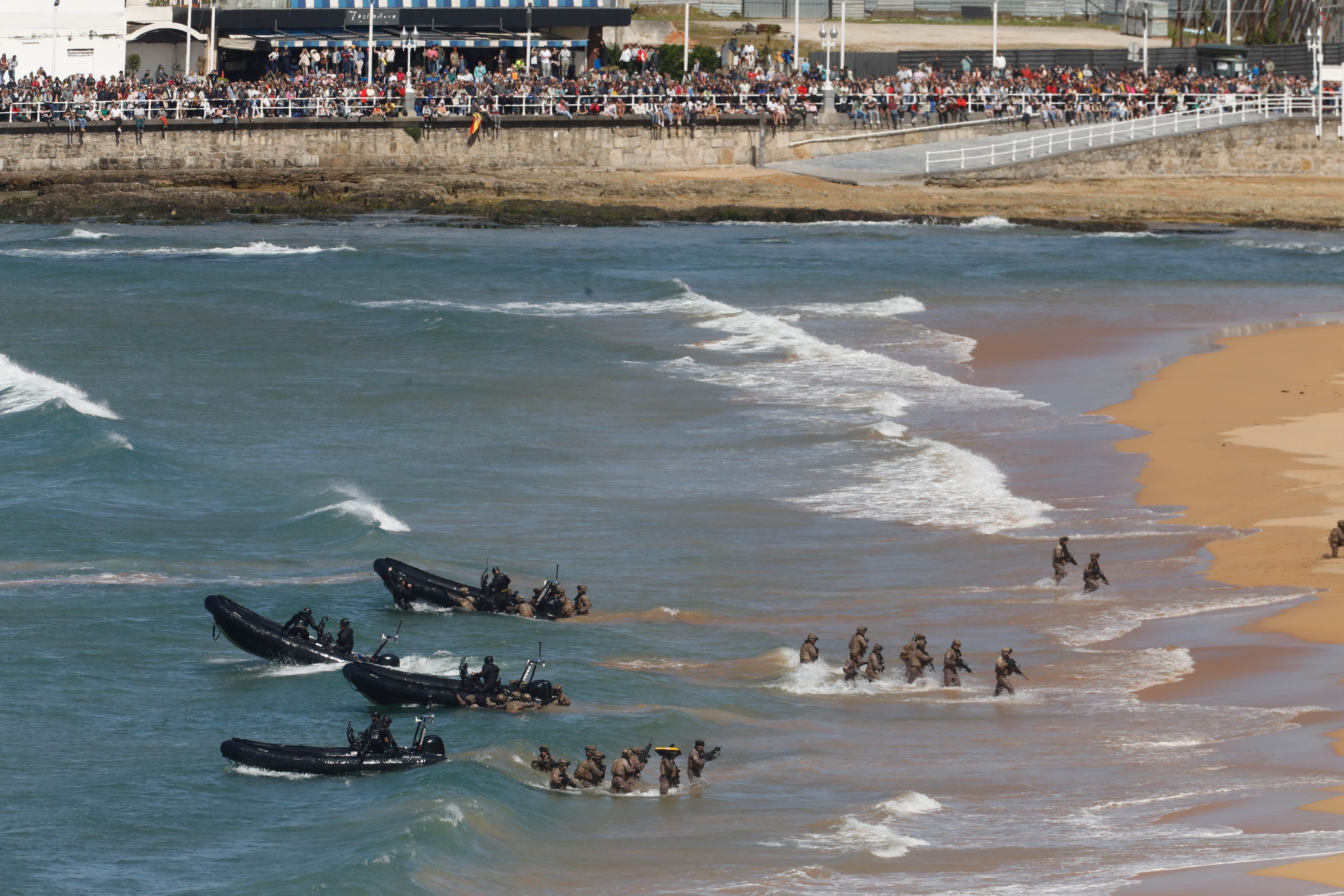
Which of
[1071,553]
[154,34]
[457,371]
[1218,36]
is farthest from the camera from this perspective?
[1218,36]

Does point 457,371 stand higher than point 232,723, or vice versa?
point 457,371

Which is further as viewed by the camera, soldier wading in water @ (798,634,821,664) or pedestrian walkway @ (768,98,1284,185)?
pedestrian walkway @ (768,98,1284,185)

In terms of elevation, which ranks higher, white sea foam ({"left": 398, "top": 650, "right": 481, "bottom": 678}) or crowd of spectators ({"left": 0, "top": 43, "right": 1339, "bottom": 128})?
crowd of spectators ({"left": 0, "top": 43, "right": 1339, "bottom": 128})

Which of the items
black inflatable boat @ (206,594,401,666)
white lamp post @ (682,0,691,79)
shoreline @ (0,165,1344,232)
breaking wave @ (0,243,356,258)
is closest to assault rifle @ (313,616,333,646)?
black inflatable boat @ (206,594,401,666)

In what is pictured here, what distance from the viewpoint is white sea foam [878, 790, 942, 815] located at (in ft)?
53.9

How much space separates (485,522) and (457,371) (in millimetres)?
13158

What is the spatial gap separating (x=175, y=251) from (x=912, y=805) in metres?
46.3

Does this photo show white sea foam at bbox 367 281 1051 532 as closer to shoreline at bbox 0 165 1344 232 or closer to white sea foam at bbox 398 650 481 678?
white sea foam at bbox 398 650 481 678

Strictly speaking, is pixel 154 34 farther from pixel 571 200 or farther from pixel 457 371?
pixel 457 371

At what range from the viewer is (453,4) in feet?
245

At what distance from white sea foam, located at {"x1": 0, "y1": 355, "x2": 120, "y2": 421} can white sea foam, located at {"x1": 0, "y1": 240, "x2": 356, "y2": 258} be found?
17.7 metres

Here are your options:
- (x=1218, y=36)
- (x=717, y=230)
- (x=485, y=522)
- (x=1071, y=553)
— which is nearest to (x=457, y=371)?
(x=485, y=522)

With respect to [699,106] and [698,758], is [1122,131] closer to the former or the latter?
[699,106]

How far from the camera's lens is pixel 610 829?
1675cm
